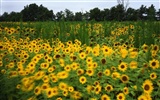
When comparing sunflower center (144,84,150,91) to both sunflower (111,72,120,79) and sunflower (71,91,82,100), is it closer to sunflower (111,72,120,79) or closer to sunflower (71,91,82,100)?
sunflower (111,72,120,79)

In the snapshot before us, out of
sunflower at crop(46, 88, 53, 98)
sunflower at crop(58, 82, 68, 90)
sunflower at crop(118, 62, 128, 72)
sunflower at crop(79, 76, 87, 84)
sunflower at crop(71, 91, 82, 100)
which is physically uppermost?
sunflower at crop(118, 62, 128, 72)

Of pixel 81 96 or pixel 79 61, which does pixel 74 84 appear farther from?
pixel 79 61

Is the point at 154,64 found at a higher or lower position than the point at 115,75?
higher

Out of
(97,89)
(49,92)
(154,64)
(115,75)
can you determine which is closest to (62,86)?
(49,92)

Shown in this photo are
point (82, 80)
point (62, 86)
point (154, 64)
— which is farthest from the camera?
point (154, 64)

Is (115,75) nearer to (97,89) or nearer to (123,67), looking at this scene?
(123,67)

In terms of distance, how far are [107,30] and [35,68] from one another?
12.3ft

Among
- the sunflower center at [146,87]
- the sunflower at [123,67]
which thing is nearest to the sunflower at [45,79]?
the sunflower at [123,67]

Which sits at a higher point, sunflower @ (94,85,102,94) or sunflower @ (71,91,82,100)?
sunflower @ (94,85,102,94)

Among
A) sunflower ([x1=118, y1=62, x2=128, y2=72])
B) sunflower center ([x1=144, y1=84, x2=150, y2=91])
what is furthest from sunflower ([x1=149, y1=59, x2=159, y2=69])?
sunflower center ([x1=144, y1=84, x2=150, y2=91])

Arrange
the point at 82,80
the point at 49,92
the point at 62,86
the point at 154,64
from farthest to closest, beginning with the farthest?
the point at 154,64 < the point at 82,80 < the point at 62,86 < the point at 49,92

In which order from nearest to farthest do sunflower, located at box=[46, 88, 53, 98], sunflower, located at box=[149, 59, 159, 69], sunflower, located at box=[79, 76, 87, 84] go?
sunflower, located at box=[46, 88, 53, 98] < sunflower, located at box=[79, 76, 87, 84] < sunflower, located at box=[149, 59, 159, 69]

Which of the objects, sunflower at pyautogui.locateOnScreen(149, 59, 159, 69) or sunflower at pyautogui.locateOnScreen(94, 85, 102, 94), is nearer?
sunflower at pyautogui.locateOnScreen(94, 85, 102, 94)

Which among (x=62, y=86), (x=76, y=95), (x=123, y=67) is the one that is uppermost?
(x=123, y=67)
